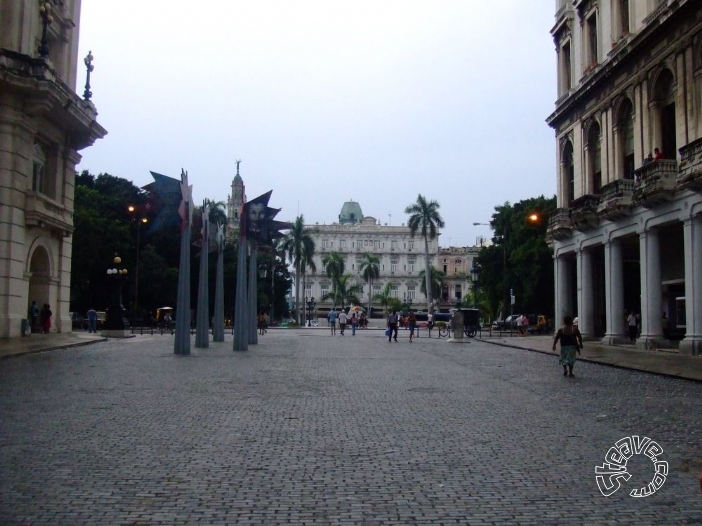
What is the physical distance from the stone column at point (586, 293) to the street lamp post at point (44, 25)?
25.3 m

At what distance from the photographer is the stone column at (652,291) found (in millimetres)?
27672

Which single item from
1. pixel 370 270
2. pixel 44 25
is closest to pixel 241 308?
pixel 44 25

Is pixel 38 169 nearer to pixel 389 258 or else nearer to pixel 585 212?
pixel 585 212

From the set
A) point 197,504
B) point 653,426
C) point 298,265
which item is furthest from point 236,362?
point 298,265

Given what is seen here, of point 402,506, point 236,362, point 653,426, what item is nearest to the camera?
point 402,506

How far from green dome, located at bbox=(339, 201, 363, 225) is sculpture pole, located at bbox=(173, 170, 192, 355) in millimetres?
132152

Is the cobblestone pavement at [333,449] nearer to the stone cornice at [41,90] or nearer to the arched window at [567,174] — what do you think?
the stone cornice at [41,90]

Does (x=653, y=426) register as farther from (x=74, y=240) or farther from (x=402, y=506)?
(x=74, y=240)

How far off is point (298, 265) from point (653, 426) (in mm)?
89326

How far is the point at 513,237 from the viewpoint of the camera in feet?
201

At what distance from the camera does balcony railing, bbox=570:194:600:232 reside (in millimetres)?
32219

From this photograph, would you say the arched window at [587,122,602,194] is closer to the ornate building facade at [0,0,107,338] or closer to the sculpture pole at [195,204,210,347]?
the sculpture pole at [195,204,210,347]
